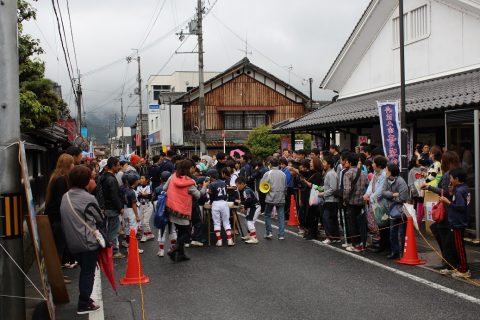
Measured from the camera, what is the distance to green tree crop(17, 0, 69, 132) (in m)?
11.4

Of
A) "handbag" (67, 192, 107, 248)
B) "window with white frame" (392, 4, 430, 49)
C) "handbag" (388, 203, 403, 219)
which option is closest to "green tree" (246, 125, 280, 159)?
"window with white frame" (392, 4, 430, 49)

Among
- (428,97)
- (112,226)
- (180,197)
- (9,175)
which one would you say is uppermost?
(428,97)

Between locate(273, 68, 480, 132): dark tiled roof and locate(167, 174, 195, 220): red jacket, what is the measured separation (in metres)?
6.28

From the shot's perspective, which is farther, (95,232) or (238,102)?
(238,102)

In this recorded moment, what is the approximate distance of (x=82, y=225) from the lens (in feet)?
19.8

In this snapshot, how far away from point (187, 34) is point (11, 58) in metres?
22.6

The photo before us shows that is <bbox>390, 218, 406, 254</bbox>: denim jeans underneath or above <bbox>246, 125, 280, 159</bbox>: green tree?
underneath

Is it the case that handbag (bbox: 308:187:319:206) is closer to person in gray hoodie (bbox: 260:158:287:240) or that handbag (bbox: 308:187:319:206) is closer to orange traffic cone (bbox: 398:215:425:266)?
person in gray hoodie (bbox: 260:158:287:240)

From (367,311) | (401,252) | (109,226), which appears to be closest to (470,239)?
(401,252)

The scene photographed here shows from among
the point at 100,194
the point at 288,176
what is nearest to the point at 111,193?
the point at 100,194

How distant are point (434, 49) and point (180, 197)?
452 inches

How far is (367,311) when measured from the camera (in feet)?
19.9

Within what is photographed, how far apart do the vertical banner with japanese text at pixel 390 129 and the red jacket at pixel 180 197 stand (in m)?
5.50

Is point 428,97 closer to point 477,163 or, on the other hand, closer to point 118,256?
point 477,163
